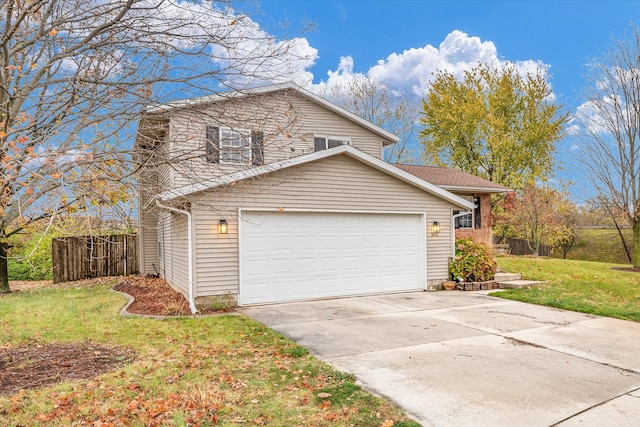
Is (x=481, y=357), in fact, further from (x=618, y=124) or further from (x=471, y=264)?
(x=618, y=124)

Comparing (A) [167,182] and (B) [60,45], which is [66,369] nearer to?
(A) [167,182]

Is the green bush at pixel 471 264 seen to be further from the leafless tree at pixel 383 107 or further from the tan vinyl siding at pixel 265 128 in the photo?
the leafless tree at pixel 383 107

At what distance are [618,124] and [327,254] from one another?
15.3 m

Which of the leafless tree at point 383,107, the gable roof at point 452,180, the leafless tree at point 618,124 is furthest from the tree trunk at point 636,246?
the leafless tree at point 383,107

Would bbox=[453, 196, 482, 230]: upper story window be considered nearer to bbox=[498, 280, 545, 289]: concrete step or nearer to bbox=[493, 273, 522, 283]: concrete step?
bbox=[493, 273, 522, 283]: concrete step

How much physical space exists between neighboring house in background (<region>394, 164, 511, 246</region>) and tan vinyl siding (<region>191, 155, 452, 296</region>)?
300 inches

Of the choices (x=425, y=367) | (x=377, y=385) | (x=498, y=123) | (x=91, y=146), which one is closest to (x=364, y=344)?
A: (x=425, y=367)

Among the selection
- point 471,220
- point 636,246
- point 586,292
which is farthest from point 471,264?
point 636,246

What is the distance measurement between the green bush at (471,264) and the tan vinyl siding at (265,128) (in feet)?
16.4

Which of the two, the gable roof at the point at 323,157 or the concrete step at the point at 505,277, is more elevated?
the gable roof at the point at 323,157

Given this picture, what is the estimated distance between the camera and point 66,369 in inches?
198

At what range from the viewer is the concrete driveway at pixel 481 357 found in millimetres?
3822

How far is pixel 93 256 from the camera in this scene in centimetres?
1579

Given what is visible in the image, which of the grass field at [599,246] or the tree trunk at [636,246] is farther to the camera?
the grass field at [599,246]
